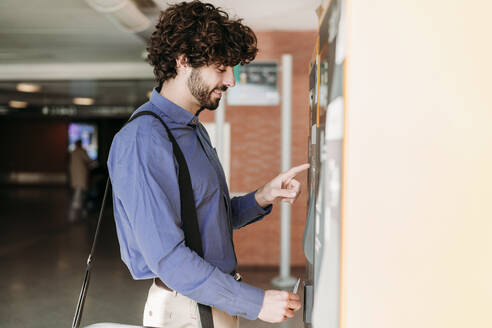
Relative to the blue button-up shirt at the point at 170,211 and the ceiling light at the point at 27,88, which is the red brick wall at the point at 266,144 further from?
the ceiling light at the point at 27,88

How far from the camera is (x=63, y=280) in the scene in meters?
4.54

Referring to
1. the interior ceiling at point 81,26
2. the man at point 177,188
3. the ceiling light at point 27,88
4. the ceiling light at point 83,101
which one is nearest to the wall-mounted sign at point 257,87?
the interior ceiling at point 81,26

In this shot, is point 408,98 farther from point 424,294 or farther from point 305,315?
point 305,315

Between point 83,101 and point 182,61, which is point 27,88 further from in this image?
point 182,61

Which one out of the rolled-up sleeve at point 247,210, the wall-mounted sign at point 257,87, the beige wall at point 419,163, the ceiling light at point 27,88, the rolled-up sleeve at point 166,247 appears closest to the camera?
the beige wall at point 419,163

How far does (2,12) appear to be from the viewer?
5.11m

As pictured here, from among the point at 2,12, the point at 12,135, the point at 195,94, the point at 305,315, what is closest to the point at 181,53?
the point at 195,94

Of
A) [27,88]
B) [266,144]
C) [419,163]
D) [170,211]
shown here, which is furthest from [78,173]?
[419,163]

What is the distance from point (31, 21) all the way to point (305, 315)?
18.7 ft

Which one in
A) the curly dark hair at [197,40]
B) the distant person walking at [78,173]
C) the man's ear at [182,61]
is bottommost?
the distant person walking at [78,173]

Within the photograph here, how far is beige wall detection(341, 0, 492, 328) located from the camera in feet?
2.11

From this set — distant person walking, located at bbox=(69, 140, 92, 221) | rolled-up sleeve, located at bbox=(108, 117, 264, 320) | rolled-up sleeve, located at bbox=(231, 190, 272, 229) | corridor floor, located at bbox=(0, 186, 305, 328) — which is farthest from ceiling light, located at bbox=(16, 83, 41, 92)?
rolled-up sleeve, located at bbox=(108, 117, 264, 320)

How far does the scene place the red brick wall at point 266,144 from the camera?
15.5ft

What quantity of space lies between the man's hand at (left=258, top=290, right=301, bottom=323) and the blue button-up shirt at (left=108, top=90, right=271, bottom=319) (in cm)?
1
